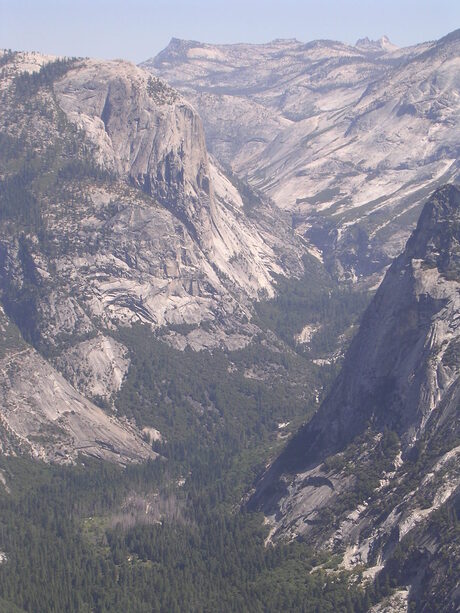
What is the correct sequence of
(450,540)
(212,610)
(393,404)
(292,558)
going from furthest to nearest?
1. (393,404)
2. (292,558)
3. (212,610)
4. (450,540)

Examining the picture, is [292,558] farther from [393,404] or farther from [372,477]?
[393,404]

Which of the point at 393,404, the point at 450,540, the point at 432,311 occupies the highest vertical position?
the point at 432,311

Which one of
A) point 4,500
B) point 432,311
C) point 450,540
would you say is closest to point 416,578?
point 450,540

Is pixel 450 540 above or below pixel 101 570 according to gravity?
above

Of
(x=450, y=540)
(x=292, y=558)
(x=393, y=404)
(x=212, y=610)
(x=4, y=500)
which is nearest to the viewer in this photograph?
(x=450, y=540)

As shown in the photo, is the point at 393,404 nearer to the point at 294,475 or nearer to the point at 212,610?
the point at 294,475

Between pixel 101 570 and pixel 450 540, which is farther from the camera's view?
pixel 101 570

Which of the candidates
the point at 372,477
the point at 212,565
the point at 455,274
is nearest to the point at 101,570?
the point at 212,565
